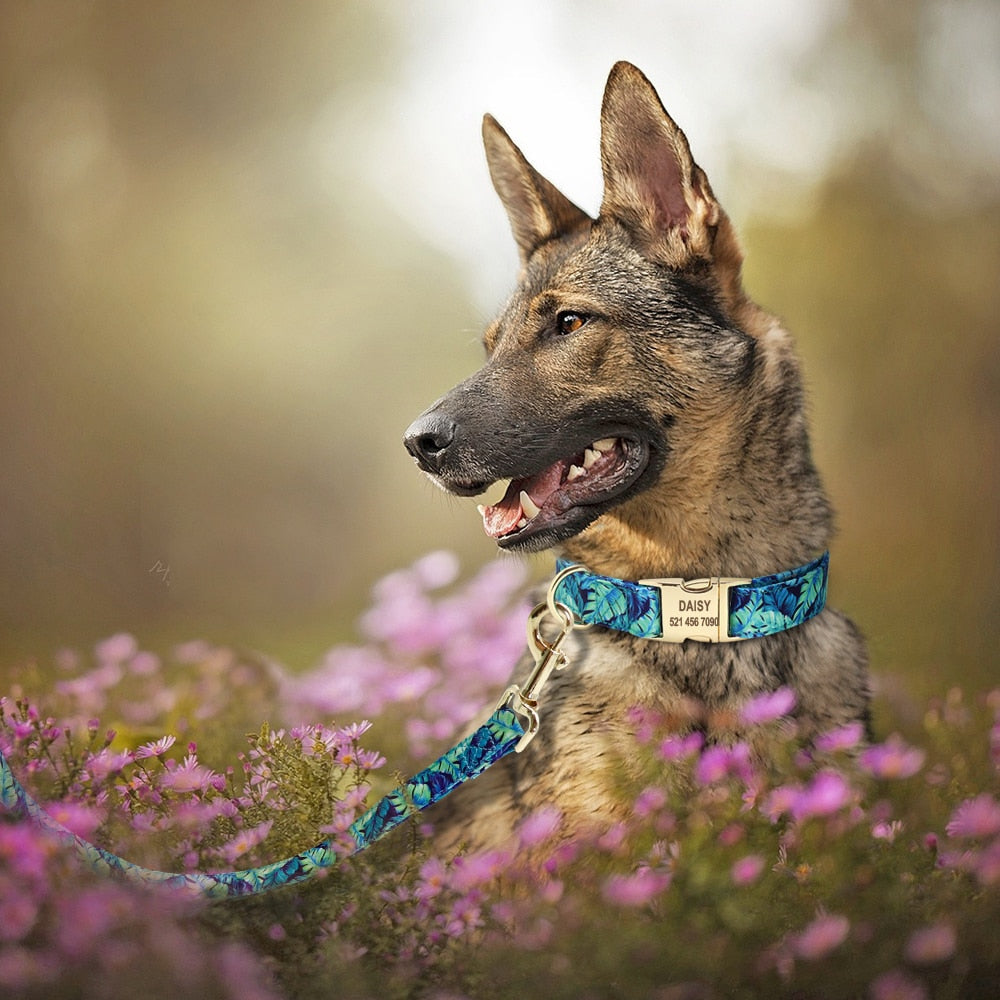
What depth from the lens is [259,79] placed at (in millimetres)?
2979

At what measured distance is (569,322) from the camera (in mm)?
2566

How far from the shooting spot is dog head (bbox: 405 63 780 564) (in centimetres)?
234

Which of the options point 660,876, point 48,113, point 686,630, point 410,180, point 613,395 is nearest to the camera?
point 660,876

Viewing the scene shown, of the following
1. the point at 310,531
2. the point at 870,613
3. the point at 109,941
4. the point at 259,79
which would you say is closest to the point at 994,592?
the point at 870,613

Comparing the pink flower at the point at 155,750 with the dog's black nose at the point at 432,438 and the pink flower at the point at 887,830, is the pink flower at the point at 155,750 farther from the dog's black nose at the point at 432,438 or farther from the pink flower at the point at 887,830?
the pink flower at the point at 887,830

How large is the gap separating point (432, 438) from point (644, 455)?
21.7 inches

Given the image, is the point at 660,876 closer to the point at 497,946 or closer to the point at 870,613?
the point at 497,946

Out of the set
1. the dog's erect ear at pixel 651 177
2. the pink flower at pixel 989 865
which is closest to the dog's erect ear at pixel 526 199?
the dog's erect ear at pixel 651 177

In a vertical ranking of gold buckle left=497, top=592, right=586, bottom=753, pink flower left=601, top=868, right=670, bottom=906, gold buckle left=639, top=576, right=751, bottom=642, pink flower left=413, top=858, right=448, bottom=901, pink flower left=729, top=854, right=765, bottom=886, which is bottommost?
pink flower left=413, top=858, right=448, bottom=901

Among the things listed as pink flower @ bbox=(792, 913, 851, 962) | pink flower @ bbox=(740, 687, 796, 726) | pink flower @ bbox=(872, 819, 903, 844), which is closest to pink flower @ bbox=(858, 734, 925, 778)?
pink flower @ bbox=(872, 819, 903, 844)

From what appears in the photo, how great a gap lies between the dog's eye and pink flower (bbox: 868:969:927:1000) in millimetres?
1665

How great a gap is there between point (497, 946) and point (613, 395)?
134 centimetres

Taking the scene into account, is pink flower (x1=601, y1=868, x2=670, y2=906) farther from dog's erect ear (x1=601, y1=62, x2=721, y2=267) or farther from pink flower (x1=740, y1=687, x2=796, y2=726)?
dog's erect ear (x1=601, y1=62, x2=721, y2=267)

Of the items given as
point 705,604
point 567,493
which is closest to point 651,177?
point 567,493
